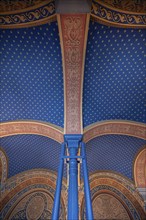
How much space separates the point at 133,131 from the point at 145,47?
2.94m

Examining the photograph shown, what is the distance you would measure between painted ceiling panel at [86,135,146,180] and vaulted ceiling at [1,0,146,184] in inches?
1.5

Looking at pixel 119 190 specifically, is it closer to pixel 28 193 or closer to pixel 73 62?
pixel 28 193

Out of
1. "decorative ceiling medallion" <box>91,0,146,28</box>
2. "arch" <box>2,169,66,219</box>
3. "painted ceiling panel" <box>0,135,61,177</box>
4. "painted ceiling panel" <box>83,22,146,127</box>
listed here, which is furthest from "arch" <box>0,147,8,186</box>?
"decorative ceiling medallion" <box>91,0,146,28</box>

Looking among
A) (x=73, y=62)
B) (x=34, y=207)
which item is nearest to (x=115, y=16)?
(x=73, y=62)

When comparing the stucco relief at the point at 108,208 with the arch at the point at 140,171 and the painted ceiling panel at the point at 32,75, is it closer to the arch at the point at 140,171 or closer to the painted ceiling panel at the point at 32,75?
the arch at the point at 140,171

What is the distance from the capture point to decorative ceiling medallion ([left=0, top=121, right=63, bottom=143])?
19.8 ft

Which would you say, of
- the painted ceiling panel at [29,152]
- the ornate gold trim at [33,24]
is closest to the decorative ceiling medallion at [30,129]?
the painted ceiling panel at [29,152]

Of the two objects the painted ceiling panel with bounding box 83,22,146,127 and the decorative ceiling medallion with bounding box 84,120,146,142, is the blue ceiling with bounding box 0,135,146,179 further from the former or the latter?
the painted ceiling panel with bounding box 83,22,146,127

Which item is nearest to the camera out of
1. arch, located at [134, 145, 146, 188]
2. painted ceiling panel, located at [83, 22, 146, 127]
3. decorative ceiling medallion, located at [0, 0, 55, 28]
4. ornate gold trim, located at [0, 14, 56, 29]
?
decorative ceiling medallion, located at [0, 0, 55, 28]

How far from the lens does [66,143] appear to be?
5.41 m

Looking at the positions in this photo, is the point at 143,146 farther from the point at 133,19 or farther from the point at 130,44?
the point at 133,19

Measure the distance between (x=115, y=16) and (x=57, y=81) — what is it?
215cm

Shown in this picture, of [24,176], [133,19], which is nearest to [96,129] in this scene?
[133,19]

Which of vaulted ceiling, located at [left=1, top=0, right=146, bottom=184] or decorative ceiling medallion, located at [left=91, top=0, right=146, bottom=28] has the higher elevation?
decorative ceiling medallion, located at [left=91, top=0, right=146, bottom=28]
